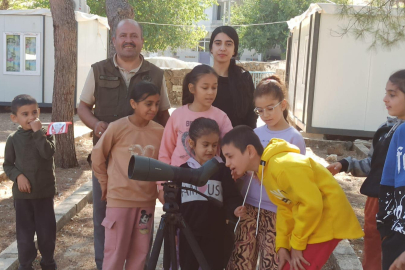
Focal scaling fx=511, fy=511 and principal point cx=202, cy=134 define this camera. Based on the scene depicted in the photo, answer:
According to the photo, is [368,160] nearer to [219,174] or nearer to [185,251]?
[219,174]

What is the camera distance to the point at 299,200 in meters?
2.40

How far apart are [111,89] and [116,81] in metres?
0.07

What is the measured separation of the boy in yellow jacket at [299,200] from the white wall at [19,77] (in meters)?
12.8

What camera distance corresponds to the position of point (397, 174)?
2158 millimetres

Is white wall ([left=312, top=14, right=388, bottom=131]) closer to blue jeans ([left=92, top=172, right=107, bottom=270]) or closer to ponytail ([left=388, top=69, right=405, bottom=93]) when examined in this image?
blue jeans ([left=92, top=172, right=107, bottom=270])

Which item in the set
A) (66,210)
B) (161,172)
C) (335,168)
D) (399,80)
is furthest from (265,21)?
(161,172)

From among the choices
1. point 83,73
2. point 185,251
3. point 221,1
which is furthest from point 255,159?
point 221,1

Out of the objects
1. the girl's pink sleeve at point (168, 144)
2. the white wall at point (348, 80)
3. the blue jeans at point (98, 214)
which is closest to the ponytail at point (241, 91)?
the girl's pink sleeve at point (168, 144)

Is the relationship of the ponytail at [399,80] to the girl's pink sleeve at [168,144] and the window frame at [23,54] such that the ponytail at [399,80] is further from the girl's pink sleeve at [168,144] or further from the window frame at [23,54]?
the window frame at [23,54]

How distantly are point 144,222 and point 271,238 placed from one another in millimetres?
890

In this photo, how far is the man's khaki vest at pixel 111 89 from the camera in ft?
12.2

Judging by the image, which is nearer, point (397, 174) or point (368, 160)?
point (397, 174)

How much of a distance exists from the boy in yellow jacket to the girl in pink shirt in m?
0.55

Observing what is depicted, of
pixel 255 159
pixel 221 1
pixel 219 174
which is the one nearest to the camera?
pixel 255 159
